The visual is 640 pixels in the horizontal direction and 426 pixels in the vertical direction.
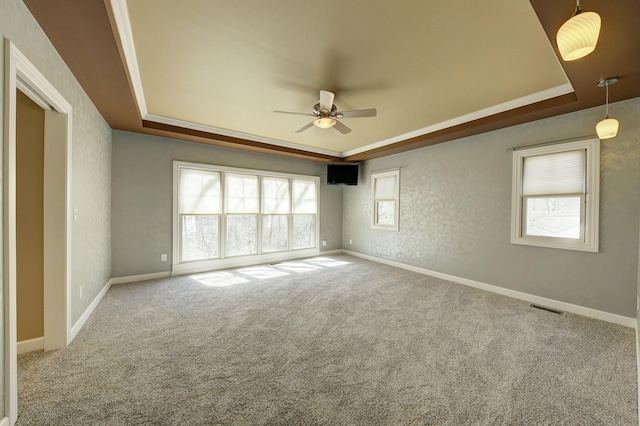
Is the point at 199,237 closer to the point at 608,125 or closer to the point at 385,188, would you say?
the point at 385,188

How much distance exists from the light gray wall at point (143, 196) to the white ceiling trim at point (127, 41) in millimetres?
1393

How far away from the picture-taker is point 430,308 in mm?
3314

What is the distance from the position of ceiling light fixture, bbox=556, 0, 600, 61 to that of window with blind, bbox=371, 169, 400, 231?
14.0ft

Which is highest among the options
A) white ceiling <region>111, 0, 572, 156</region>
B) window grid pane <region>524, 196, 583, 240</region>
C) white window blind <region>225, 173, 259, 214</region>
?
white ceiling <region>111, 0, 572, 156</region>

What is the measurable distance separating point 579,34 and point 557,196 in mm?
2911

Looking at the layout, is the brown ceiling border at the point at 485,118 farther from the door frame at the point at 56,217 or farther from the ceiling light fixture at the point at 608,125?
the door frame at the point at 56,217

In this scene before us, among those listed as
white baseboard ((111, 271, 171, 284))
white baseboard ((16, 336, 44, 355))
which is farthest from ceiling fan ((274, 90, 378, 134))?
white baseboard ((111, 271, 171, 284))

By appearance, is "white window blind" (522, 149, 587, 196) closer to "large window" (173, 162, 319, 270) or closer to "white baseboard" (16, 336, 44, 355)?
Answer: "large window" (173, 162, 319, 270)

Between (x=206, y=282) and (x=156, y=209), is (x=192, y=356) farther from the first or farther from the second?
(x=156, y=209)

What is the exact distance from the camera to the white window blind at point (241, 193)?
17.4ft

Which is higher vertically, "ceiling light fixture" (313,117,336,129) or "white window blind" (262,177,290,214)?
"ceiling light fixture" (313,117,336,129)

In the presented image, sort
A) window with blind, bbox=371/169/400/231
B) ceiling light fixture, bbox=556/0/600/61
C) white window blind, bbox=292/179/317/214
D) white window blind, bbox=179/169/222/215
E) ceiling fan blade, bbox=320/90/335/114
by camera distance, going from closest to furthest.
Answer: ceiling light fixture, bbox=556/0/600/61, ceiling fan blade, bbox=320/90/335/114, white window blind, bbox=179/169/222/215, window with blind, bbox=371/169/400/231, white window blind, bbox=292/179/317/214

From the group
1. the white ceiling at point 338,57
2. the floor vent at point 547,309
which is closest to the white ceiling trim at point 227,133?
the white ceiling at point 338,57

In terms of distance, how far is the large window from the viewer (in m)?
4.83
